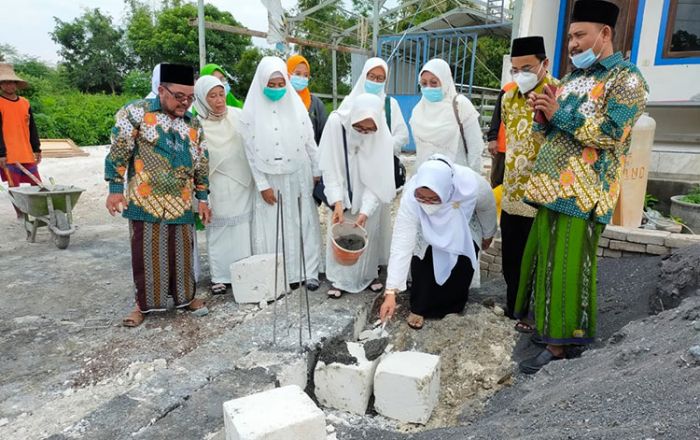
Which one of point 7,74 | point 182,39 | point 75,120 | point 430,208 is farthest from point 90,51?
point 430,208

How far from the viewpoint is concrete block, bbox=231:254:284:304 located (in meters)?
3.53

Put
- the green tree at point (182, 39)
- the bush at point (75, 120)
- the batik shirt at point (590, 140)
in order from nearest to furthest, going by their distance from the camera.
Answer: the batik shirt at point (590, 140) < the bush at point (75, 120) < the green tree at point (182, 39)

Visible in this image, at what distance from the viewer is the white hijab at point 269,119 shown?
3643 millimetres

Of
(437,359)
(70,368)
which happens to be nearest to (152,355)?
(70,368)

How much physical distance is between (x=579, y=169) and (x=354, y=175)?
1.61m

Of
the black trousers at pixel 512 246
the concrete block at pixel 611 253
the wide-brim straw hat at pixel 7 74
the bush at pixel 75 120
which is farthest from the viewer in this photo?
the bush at pixel 75 120


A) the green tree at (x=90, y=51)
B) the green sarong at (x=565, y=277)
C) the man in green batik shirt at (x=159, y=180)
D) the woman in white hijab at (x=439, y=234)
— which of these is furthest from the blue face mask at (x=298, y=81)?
the green tree at (x=90, y=51)

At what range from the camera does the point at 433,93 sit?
12.2 feet

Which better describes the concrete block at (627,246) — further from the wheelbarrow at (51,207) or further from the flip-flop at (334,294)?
the wheelbarrow at (51,207)

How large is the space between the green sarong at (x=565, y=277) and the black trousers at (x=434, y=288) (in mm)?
649

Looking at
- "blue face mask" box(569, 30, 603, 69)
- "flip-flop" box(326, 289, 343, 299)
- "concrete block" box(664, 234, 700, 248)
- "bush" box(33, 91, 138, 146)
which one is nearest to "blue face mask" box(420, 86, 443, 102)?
"blue face mask" box(569, 30, 603, 69)

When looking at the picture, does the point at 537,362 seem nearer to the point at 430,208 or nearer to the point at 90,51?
the point at 430,208

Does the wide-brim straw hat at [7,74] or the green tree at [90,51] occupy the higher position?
the green tree at [90,51]

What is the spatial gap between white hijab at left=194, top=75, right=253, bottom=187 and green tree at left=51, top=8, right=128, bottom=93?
28.2 meters
